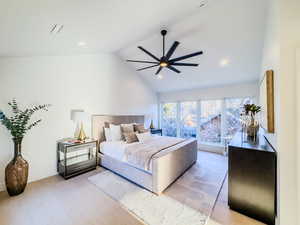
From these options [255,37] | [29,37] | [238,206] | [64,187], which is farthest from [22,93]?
[255,37]

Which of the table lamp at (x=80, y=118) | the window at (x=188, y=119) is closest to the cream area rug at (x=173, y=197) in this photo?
the table lamp at (x=80, y=118)

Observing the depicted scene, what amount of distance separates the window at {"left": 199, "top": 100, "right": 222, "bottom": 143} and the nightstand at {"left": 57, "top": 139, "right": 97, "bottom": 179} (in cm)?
420

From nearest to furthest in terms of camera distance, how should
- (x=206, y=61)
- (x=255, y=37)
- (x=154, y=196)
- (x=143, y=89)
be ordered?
1. (x=154, y=196)
2. (x=255, y=37)
3. (x=206, y=61)
4. (x=143, y=89)

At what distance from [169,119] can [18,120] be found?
17.8 feet

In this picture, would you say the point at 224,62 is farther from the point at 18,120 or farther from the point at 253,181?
the point at 18,120

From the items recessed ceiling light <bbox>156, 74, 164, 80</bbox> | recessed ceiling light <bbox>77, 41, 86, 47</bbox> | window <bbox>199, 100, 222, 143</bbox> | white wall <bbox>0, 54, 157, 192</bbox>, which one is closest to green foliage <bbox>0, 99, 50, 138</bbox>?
white wall <bbox>0, 54, 157, 192</bbox>

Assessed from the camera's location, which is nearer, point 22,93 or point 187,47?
point 22,93

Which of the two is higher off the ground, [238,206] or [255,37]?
[255,37]

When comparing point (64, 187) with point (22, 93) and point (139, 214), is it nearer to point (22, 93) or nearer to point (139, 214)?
point (139, 214)

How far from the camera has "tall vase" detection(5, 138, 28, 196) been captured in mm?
2377

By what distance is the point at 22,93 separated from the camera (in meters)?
2.79

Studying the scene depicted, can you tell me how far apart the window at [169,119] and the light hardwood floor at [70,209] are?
3.92 meters

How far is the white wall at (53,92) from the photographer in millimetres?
2660

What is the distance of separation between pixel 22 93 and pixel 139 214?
126 inches
